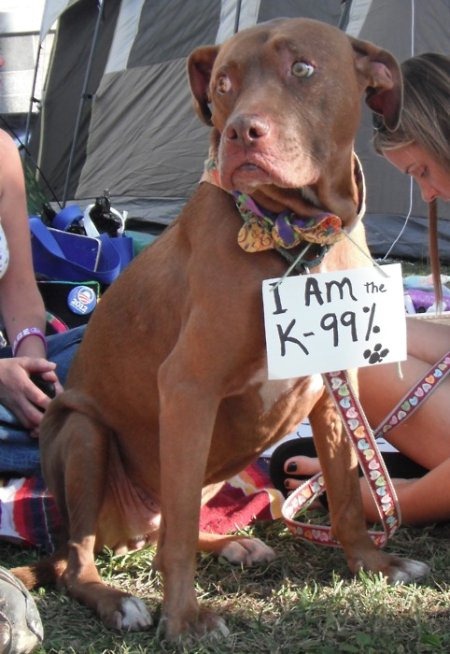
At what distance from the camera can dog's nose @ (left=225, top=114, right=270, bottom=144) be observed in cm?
194

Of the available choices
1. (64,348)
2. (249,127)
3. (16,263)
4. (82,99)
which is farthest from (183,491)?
(82,99)

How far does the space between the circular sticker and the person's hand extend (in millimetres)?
935

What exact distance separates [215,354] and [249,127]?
0.54 m

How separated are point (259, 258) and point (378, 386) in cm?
104

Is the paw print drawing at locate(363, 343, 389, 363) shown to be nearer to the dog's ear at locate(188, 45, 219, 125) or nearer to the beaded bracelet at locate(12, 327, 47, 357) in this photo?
the dog's ear at locate(188, 45, 219, 125)

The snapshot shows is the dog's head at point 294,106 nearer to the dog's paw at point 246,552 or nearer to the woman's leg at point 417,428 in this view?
the woman's leg at point 417,428

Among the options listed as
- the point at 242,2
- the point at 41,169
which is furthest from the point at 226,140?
the point at 41,169

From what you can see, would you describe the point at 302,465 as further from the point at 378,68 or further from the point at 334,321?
the point at 378,68

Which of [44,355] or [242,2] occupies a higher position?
[242,2]

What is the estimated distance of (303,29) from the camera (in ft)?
7.08

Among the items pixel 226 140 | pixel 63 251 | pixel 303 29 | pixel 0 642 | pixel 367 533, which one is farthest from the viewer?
pixel 63 251

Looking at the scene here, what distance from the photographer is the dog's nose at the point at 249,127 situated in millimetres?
1938

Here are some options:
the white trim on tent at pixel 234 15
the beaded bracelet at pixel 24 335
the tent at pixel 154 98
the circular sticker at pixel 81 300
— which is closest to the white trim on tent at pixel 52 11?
the tent at pixel 154 98

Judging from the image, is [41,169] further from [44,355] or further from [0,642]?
[0,642]
